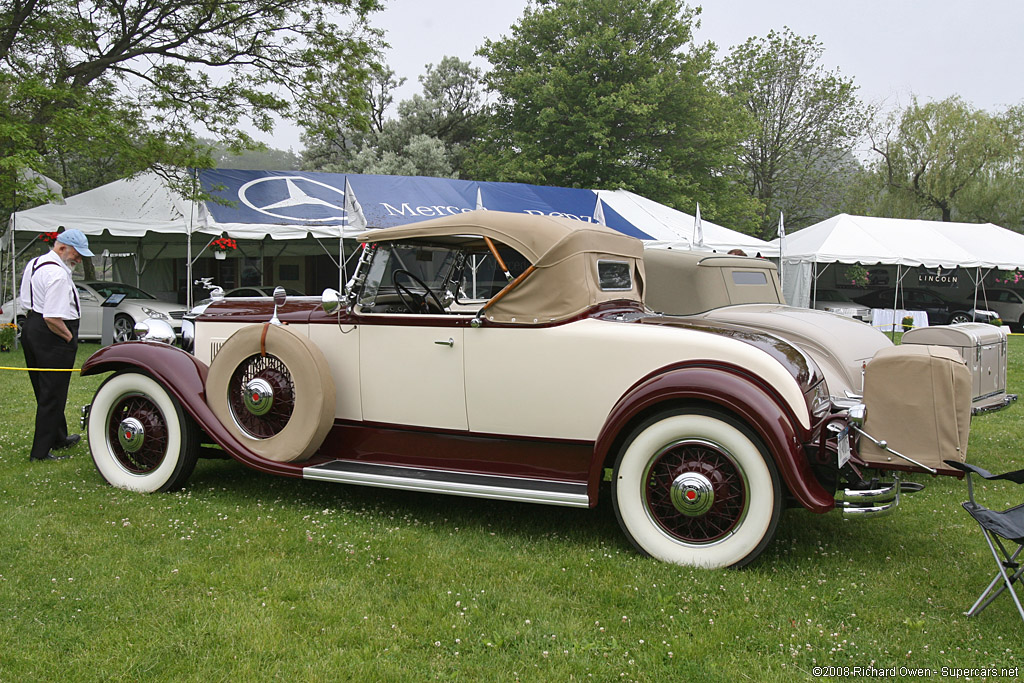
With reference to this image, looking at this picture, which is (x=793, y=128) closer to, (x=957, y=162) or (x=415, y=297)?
(x=957, y=162)

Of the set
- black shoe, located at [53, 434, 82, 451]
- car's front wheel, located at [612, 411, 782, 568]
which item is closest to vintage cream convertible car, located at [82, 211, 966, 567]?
car's front wheel, located at [612, 411, 782, 568]

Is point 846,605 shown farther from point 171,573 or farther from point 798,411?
point 171,573

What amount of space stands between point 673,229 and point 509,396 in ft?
54.2

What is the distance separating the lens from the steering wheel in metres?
5.23

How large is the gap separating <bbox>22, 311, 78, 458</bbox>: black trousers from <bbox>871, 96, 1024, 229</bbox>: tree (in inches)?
1515

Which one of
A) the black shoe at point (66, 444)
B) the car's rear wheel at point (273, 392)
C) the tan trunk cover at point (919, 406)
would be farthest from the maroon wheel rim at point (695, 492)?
the black shoe at point (66, 444)

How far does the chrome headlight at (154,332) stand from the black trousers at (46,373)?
28.8 inches

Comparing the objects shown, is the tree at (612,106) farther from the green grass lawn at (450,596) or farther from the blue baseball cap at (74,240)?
the green grass lawn at (450,596)

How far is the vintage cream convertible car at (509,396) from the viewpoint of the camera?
3.88m

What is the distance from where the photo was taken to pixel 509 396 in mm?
4523

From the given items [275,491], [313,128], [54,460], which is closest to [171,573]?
[275,491]

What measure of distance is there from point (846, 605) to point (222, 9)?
1876 cm

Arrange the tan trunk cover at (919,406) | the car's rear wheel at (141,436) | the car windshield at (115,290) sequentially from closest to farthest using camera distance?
the tan trunk cover at (919,406), the car's rear wheel at (141,436), the car windshield at (115,290)

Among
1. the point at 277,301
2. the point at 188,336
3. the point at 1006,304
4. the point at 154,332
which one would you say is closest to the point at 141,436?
the point at 154,332
